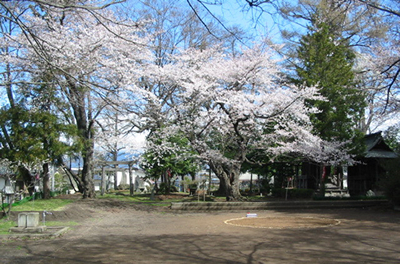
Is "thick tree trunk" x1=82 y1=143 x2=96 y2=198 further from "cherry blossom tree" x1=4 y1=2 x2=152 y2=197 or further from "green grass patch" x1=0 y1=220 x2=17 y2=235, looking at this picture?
"green grass patch" x1=0 y1=220 x2=17 y2=235

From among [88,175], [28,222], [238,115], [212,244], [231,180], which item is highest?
[238,115]

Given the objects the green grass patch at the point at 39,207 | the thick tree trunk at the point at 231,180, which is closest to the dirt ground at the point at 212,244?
the green grass patch at the point at 39,207

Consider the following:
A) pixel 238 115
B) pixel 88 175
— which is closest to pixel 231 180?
pixel 238 115

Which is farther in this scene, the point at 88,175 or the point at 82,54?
the point at 88,175

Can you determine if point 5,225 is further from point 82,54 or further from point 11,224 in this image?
point 82,54

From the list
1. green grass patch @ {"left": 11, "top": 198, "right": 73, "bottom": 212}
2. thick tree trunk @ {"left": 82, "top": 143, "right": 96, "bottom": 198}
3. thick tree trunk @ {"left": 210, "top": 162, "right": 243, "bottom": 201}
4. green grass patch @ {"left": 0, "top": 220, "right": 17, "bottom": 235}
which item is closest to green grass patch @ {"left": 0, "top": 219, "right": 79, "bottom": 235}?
green grass patch @ {"left": 0, "top": 220, "right": 17, "bottom": 235}

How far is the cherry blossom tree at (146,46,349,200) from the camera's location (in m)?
17.0

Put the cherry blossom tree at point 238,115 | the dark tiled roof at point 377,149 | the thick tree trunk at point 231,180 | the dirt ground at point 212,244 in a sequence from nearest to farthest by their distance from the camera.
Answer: the dirt ground at point 212,244 → the cherry blossom tree at point 238,115 → the thick tree trunk at point 231,180 → the dark tiled roof at point 377,149

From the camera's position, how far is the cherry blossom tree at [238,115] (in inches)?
667

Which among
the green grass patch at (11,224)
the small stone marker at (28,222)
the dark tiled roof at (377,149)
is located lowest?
the green grass patch at (11,224)

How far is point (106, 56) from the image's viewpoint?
17.7 m

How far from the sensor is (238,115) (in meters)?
17.0

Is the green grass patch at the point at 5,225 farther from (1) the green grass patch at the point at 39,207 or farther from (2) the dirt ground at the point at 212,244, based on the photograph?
(1) the green grass patch at the point at 39,207

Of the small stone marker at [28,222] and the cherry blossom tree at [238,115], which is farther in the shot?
the cherry blossom tree at [238,115]
